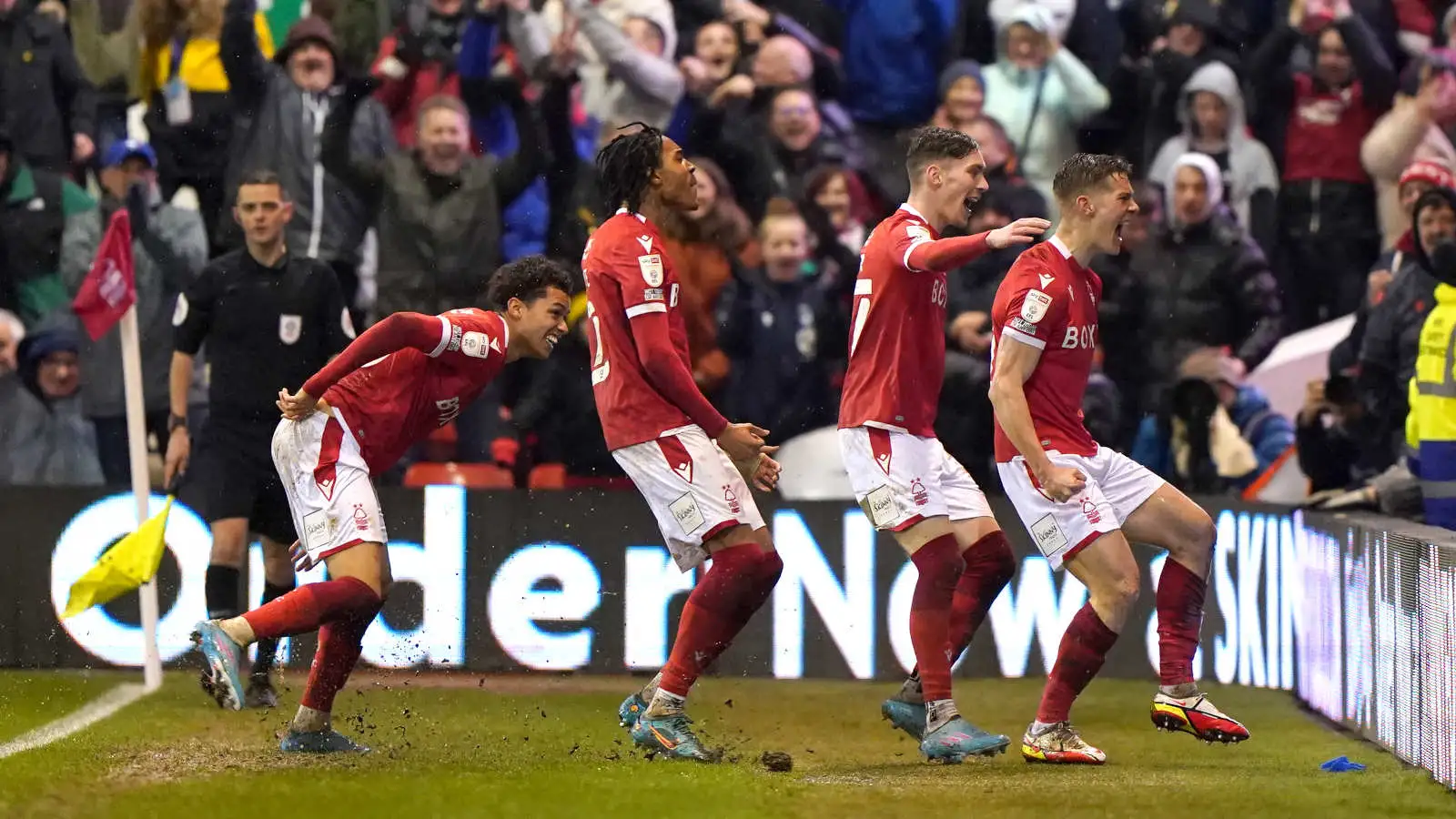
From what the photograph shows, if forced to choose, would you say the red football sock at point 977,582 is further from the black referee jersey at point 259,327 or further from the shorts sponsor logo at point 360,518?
the black referee jersey at point 259,327

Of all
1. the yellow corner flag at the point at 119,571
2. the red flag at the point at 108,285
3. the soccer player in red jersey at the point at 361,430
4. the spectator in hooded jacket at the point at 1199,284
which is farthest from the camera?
the spectator in hooded jacket at the point at 1199,284

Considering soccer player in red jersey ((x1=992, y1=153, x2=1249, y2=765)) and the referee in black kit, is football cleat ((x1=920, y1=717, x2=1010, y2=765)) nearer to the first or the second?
soccer player in red jersey ((x1=992, y1=153, x2=1249, y2=765))

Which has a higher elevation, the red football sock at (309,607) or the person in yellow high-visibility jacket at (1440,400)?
the person in yellow high-visibility jacket at (1440,400)

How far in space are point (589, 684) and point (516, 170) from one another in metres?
3.24

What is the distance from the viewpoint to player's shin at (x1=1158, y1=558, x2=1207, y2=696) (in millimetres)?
7754

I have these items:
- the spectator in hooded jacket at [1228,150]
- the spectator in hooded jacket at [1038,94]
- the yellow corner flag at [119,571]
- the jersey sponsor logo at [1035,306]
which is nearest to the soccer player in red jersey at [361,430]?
the yellow corner flag at [119,571]

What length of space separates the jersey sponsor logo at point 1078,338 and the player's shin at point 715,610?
4.55 ft

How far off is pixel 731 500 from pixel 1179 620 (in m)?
1.81

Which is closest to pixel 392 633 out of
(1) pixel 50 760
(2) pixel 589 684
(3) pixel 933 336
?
(2) pixel 589 684

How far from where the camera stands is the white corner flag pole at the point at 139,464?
10414mm

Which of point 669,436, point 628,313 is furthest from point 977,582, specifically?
point 628,313

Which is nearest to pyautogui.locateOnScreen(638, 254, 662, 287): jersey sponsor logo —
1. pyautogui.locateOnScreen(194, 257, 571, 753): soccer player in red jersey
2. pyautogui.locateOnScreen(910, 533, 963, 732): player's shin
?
pyautogui.locateOnScreen(194, 257, 571, 753): soccer player in red jersey

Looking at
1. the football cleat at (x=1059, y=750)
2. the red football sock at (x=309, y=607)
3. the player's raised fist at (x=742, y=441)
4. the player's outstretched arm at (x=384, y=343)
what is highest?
the player's outstretched arm at (x=384, y=343)

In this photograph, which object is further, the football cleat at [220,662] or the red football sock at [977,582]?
the red football sock at [977,582]
